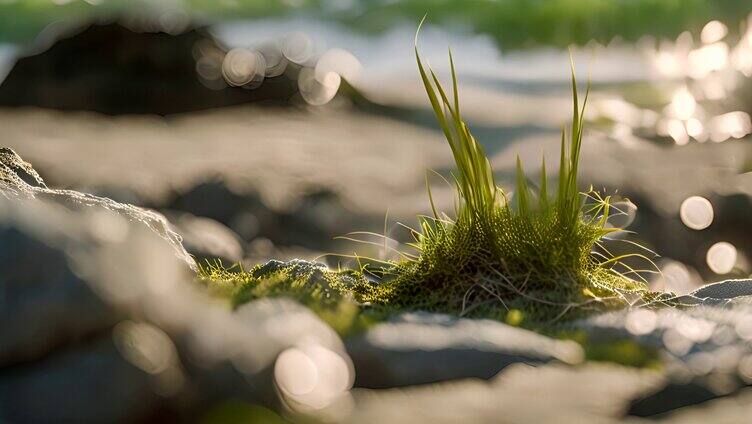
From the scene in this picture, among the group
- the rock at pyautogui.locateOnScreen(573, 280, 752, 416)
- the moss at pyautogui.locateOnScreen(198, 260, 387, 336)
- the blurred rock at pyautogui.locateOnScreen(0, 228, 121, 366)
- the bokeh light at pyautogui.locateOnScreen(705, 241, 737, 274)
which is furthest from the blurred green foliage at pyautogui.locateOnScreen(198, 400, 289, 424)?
the bokeh light at pyautogui.locateOnScreen(705, 241, 737, 274)

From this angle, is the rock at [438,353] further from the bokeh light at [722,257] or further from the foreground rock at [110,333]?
the bokeh light at [722,257]

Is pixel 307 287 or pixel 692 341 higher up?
pixel 307 287

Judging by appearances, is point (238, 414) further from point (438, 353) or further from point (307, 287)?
point (307, 287)

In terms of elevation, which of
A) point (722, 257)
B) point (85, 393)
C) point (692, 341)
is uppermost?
point (85, 393)

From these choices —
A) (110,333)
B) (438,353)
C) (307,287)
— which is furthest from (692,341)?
(110,333)

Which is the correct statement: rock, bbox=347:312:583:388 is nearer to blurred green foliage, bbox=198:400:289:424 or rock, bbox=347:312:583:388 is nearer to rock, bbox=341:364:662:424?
rock, bbox=341:364:662:424

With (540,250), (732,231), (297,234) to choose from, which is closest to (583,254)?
(540,250)

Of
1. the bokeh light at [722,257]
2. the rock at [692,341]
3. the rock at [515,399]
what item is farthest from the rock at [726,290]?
the bokeh light at [722,257]
